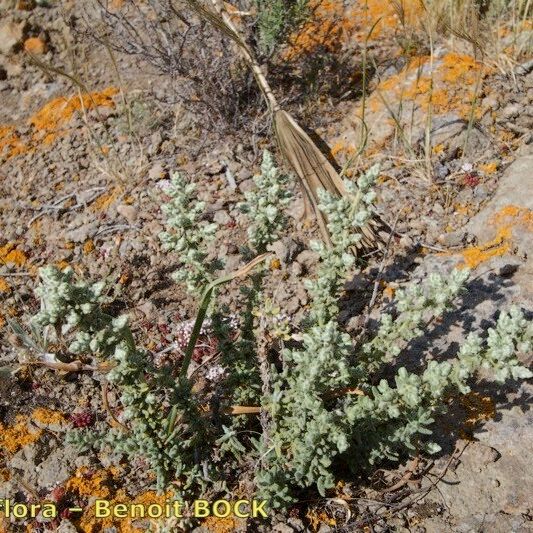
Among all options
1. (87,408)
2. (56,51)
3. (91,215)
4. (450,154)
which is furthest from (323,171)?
(56,51)

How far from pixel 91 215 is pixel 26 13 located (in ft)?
7.58

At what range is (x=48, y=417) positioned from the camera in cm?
258

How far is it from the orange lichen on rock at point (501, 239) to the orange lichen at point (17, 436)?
2.29 meters

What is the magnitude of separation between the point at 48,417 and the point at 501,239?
247 cm

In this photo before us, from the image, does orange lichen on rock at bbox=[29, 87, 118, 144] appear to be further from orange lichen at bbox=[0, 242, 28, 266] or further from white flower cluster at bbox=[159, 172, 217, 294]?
white flower cluster at bbox=[159, 172, 217, 294]

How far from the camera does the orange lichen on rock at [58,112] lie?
405 centimetres

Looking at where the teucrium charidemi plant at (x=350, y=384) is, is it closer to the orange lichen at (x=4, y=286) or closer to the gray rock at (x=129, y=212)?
the gray rock at (x=129, y=212)

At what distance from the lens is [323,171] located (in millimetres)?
3123

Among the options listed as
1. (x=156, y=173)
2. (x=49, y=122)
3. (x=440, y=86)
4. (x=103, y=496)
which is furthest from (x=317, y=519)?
(x=49, y=122)

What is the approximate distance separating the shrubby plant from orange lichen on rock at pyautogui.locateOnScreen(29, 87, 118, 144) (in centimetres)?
238

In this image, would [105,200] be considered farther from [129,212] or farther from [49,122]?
[49,122]

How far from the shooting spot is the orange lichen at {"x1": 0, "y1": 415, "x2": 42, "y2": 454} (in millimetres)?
2496

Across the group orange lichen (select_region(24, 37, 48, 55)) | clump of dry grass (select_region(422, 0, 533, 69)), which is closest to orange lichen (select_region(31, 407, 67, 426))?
clump of dry grass (select_region(422, 0, 533, 69))

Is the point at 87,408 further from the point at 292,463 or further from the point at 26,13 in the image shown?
the point at 26,13
